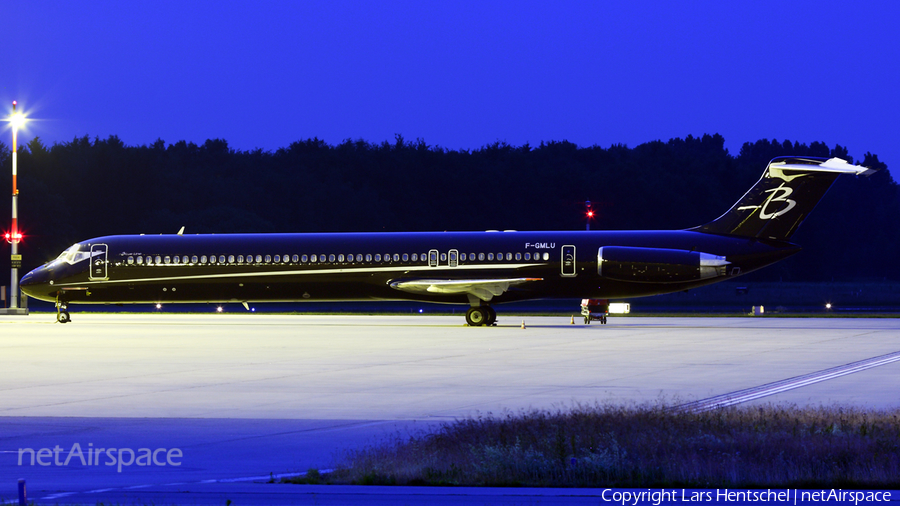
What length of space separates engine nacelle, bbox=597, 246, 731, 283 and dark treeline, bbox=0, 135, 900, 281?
156 feet

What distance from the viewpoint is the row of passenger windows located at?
34531 mm

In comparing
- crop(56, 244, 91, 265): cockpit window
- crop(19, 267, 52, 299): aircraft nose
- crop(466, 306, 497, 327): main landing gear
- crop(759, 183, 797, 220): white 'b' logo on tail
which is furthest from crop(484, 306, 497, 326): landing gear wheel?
crop(19, 267, 52, 299): aircraft nose

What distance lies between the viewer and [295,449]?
11.1 metres

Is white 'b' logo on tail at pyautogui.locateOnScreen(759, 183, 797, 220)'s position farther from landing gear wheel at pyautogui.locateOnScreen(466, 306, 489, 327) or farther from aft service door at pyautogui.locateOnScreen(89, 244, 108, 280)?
aft service door at pyautogui.locateOnScreen(89, 244, 108, 280)

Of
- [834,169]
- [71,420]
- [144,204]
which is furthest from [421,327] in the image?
[144,204]

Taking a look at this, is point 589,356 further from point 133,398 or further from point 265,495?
point 265,495

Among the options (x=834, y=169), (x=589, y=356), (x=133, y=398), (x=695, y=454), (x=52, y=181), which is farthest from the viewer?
(x=52, y=181)

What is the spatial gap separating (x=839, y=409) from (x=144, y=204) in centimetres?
7830

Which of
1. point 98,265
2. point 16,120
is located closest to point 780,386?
point 98,265

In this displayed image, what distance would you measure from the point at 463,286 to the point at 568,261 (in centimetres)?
349

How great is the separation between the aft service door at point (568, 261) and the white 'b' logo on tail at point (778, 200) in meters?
6.03

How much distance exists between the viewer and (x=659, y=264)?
33188mm

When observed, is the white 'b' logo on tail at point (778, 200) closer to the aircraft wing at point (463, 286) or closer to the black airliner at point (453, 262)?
the black airliner at point (453, 262)

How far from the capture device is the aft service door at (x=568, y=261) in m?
34.1
